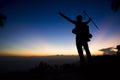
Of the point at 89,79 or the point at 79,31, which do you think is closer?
the point at 89,79

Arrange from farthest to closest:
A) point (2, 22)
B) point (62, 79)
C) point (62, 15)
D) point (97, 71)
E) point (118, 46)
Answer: point (2, 22) → point (118, 46) → point (62, 15) → point (62, 79) → point (97, 71)

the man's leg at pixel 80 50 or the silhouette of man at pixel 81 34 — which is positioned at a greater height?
the silhouette of man at pixel 81 34

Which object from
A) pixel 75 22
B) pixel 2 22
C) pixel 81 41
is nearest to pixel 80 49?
pixel 81 41

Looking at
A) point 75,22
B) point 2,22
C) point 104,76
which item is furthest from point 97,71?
point 2,22

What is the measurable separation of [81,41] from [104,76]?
252cm

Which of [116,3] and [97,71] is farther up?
[116,3]

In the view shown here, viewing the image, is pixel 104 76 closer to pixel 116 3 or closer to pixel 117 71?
pixel 117 71

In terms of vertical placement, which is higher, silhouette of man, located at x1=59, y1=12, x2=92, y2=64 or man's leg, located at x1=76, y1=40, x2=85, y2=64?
silhouette of man, located at x1=59, y1=12, x2=92, y2=64

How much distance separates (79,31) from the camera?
7570mm

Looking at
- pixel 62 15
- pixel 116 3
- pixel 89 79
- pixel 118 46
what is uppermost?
pixel 116 3

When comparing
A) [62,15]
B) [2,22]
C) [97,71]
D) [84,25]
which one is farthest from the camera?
[2,22]

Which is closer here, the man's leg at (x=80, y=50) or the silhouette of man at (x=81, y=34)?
the man's leg at (x=80, y=50)

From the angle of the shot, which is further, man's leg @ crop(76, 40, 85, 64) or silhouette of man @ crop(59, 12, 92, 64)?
silhouette of man @ crop(59, 12, 92, 64)

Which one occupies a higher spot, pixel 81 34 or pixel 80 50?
pixel 81 34
